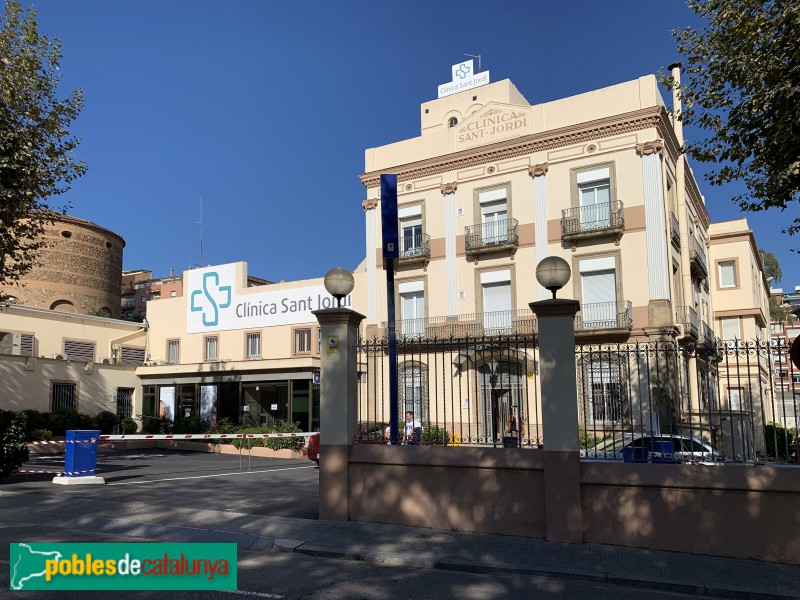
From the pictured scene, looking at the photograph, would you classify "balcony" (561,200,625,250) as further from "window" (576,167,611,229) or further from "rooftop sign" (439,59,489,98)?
"rooftop sign" (439,59,489,98)

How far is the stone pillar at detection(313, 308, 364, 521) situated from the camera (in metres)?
9.93

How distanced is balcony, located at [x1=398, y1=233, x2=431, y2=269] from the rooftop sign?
11846mm

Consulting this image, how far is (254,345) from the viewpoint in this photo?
33.7 meters

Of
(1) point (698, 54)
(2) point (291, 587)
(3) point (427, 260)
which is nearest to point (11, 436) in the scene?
(2) point (291, 587)

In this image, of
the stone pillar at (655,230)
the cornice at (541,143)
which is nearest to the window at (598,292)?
the stone pillar at (655,230)

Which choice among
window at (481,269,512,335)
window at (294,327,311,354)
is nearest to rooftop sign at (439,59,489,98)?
window at (481,269,512,335)

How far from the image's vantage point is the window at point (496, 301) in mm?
26812

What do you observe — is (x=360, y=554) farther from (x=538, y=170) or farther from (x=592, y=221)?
(x=538, y=170)

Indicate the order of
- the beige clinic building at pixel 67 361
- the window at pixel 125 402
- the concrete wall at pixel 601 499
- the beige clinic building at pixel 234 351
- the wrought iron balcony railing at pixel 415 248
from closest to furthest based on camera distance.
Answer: the concrete wall at pixel 601 499 < the beige clinic building at pixel 67 361 < the wrought iron balcony railing at pixel 415 248 < the beige clinic building at pixel 234 351 < the window at pixel 125 402

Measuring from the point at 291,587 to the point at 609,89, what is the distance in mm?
23582

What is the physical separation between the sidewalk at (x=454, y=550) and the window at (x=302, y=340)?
829 inches
